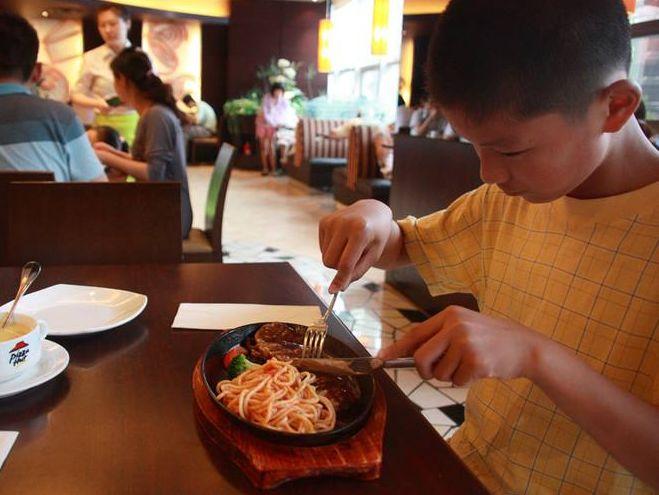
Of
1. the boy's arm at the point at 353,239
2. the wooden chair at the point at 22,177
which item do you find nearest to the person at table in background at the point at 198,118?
the wooden chair at the point at 22,177

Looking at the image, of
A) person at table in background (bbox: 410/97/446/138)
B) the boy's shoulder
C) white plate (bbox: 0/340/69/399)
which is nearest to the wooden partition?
person at table in background (bbox: 410/97/446/138)

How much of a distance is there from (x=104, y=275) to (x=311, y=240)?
3739mm

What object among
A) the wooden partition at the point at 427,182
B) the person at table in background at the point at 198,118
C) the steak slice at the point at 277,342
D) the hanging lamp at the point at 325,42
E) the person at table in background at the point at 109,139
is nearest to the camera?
the steak slice at the point at 277,342

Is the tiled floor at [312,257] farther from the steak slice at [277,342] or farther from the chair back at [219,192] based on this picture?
the steak slice at [277,342]

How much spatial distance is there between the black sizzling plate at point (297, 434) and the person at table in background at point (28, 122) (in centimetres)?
151

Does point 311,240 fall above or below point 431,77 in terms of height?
below

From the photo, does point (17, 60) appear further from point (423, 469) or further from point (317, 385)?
point (423, 469)

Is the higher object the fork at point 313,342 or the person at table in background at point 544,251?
the person at table in background at point 544,251

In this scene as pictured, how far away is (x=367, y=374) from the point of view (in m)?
0.73

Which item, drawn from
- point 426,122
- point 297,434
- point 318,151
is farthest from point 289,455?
point 318,151

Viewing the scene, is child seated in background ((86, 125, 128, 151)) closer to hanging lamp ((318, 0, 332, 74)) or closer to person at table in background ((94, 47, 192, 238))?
person at table in background ((94, 47, 192, 238))

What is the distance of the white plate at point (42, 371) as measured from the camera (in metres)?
0.73

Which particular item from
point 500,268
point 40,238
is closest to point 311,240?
point 40,238

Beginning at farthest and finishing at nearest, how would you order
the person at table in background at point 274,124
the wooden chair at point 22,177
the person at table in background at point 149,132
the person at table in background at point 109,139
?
the person at table in background at point 274,124, the person at table in background at point 109,139, the person at table in background at point 149,132, the wooden chair at point 22,177
